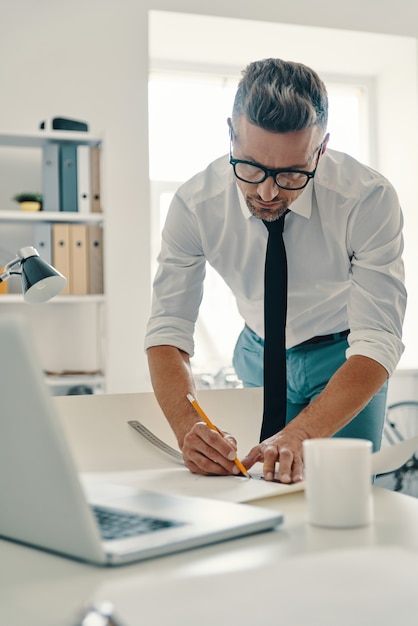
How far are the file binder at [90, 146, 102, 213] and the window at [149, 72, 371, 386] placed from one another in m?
0.84

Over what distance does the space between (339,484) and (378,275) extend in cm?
87

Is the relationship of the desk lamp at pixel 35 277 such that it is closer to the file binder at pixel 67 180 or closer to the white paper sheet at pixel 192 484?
the white paper sheet at pixel 192 484

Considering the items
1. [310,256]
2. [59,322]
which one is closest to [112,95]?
[59,322]

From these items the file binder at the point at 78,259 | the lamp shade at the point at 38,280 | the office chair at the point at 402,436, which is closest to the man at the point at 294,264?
the lamp shade at the point at 38,280

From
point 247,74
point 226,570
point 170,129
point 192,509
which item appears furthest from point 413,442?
point 170,129

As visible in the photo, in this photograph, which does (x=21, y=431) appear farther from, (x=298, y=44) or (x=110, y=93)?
(x=298, y=44)

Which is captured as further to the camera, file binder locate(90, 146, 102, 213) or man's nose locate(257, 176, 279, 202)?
file binder locate(90, 146, 102, 213)

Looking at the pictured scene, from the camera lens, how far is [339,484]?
32.4 inches

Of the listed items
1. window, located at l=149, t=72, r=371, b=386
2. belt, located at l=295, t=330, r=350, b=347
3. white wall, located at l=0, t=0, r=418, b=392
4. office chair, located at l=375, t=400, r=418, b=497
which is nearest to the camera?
belt, located at l=295, t=330, r=350, b=347

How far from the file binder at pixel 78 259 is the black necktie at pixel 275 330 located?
1.73m

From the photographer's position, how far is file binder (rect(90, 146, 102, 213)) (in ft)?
11.0

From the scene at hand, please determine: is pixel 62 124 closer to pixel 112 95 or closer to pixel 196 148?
pixel 112 95

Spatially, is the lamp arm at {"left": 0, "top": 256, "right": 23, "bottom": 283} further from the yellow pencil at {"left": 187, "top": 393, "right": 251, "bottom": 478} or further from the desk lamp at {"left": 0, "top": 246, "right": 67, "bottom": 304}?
the yellow pencil at {"left": 187, "top": 393, "right": 251, "bottom": 478}

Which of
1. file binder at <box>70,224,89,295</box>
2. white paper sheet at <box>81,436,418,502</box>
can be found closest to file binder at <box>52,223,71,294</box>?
file binder at <box>70,224,89,295</box>
